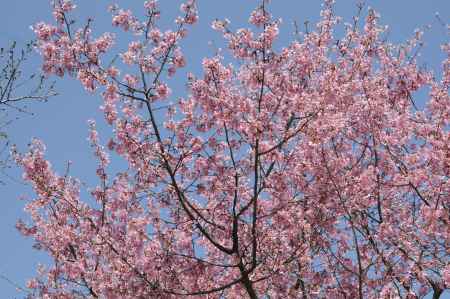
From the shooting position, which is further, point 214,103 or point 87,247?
point 87,247

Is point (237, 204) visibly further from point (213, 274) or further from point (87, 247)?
point (87, 247)

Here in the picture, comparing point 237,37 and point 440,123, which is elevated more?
point 237,37

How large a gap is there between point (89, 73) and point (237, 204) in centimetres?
377

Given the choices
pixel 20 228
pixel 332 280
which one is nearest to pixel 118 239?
pixel 20 228

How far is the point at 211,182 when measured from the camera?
40.2ft

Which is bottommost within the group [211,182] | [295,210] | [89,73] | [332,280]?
[332,280]

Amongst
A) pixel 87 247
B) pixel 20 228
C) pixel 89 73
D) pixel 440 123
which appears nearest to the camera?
pixel 89 73

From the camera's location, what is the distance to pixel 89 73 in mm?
11742

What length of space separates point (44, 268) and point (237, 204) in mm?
5551

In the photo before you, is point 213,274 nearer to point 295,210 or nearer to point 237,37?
point 295,210

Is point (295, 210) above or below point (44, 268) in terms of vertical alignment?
below

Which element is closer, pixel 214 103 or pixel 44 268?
pixel 214 103

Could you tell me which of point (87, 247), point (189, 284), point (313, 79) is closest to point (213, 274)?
point (189, 284)

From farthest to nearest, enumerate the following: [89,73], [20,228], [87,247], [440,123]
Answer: [20,228], [87,247], [440,123], [89,73]
